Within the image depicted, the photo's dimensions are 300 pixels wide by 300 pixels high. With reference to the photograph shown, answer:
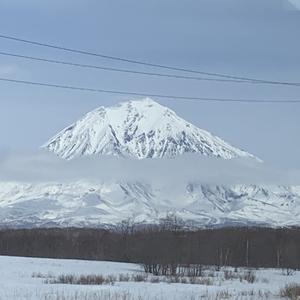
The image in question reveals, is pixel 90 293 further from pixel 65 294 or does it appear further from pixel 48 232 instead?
pixel 48 232

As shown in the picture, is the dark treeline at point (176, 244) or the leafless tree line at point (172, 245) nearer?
the leafless tree line at point (172, 245)

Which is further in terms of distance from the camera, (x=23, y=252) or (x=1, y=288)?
(x=23, y=252)

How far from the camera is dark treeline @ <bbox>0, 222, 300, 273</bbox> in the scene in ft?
237

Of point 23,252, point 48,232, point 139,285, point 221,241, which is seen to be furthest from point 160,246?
point 48,232

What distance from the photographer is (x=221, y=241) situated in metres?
94.9

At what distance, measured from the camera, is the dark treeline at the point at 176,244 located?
237 feet

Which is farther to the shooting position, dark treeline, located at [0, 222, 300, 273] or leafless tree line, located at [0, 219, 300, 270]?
dark treeline, located at [0, 222, 300, 273]

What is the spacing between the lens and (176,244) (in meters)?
63.3

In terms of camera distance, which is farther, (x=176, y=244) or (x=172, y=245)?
(x=176, y=244)

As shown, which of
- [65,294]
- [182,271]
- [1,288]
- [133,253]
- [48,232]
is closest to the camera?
[65,294]

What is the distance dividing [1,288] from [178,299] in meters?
7.57

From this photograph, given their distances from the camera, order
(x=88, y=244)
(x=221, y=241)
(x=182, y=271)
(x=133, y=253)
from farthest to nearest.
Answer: (x=88, y=244) < (x=221, y=241) < (x=133, y=253) < (x=182, y=271)

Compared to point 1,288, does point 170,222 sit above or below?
above

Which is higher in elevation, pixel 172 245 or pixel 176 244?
pixel 176 244
